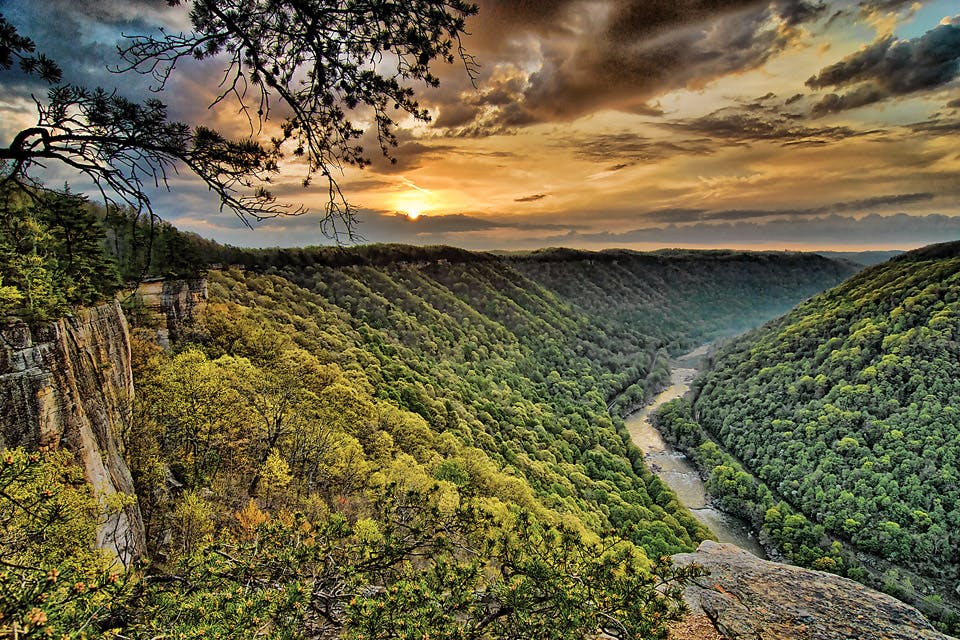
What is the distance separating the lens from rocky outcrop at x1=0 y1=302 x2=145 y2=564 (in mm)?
10633

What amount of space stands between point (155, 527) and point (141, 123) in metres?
18.5

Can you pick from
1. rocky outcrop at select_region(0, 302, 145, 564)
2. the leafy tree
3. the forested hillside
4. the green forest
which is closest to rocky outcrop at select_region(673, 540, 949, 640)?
the green forest

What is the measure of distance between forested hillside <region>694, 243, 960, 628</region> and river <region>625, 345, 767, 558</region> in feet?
15.7

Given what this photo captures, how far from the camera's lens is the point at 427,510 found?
695cm

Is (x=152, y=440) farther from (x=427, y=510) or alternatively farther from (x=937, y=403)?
(x=937, y=403)

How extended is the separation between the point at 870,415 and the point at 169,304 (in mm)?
73960

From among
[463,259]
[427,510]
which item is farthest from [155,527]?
[463,259]

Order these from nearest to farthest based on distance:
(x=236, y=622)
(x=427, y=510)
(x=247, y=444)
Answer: (x=236, y=622) → (x=427, y=510) → (x=247, y=444)

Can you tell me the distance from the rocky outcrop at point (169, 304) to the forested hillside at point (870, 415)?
5834 centimetres

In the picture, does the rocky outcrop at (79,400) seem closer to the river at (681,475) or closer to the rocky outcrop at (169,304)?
the rocky outcrop at (169,304)

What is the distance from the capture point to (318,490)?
21.2m

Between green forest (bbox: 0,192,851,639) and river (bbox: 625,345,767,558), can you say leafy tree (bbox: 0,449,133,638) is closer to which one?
green forest (bbox: 0,192,851,639)

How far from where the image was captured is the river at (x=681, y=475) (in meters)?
47.7

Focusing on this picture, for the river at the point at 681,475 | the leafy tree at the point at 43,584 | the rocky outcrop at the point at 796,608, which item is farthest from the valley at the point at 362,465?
the rocky outcrop at the point at 796,608
